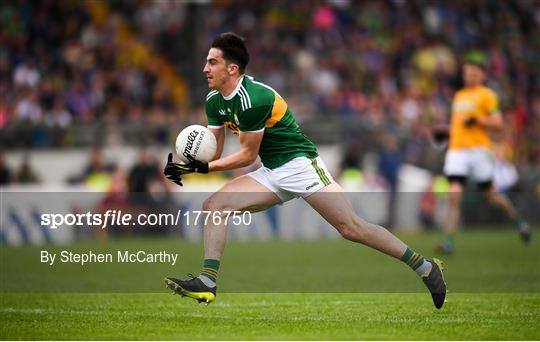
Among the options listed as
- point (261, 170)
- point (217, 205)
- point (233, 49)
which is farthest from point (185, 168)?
point (233, 49)

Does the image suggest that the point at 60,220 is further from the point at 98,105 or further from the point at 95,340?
the point at 95,340

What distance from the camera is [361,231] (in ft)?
29.2

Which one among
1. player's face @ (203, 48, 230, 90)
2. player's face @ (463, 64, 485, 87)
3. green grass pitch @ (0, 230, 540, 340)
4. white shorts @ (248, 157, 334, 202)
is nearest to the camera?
green grass pitch @ (0, 230, 540, 340)

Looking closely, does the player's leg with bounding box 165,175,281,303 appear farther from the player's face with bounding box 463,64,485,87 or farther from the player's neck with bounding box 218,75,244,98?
the player's face with bounding box 463,64,485,87

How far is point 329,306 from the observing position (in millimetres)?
9594

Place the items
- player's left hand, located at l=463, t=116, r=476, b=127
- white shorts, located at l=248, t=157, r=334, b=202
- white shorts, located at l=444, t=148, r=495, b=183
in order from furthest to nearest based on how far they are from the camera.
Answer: white shorts, located at l=444, t=148, r=495, b=183 → player's left hand, located at l=463, t=116, r=476, b=127 → white shorts, located at l=248, t=157, r=334, b=202

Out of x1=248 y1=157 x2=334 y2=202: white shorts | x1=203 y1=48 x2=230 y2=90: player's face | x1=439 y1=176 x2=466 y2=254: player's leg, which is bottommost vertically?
x1=439 y1=176 x2=466 y2=254: player's leg

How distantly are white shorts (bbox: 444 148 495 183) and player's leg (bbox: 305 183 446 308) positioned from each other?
657 cm

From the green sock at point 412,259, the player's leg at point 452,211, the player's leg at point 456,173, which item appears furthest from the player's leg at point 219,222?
the player's leg at point 456,173

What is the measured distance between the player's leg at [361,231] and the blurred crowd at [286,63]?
480 inches

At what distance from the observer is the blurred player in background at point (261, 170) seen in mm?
8750

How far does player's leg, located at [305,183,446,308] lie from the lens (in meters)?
8.87

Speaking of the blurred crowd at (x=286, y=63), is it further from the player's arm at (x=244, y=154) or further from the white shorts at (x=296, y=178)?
the player's arm at (x=244, y=154)

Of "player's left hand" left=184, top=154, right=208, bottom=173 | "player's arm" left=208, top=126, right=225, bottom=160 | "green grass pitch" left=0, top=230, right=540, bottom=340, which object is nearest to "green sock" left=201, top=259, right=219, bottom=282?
"green grass pitch" left=0, top=230, right=540, bottom=340
